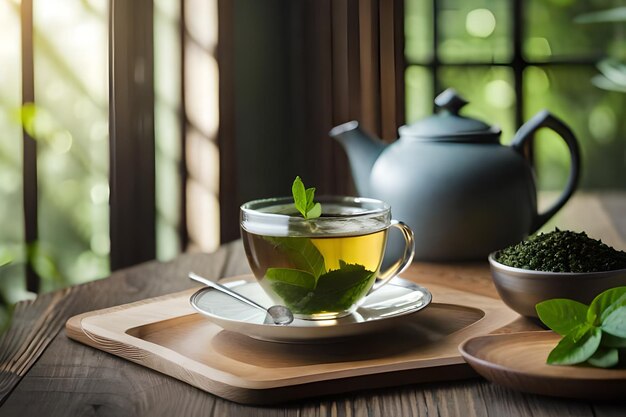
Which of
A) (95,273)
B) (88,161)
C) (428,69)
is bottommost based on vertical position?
(95,273)

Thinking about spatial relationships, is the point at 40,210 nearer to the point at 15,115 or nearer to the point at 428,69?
the point at 15,115

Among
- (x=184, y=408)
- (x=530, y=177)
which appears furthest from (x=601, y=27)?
(x=184, y=408)

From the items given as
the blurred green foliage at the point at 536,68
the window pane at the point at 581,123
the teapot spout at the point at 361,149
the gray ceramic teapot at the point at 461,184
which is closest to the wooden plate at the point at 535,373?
the gray ceramic teapot at the point at 461,184

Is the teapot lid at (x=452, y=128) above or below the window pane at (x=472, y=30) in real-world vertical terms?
below

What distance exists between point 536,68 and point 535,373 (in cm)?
252

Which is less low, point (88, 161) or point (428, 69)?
point (428, 69)

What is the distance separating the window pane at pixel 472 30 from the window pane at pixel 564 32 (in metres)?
0.11

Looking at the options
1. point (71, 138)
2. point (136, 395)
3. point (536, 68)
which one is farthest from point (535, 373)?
point (536, 68)

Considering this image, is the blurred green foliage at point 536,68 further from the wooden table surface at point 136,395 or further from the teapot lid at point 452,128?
the wooden table surface at point 136,395

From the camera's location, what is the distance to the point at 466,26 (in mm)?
2986

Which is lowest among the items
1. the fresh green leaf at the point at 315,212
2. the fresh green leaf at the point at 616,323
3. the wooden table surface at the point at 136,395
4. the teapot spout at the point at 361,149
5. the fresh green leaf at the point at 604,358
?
the wooden table surface at the point at 136,395

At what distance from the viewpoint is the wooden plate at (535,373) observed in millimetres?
652

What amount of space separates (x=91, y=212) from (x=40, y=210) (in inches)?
6.1

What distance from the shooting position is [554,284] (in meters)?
0.83
